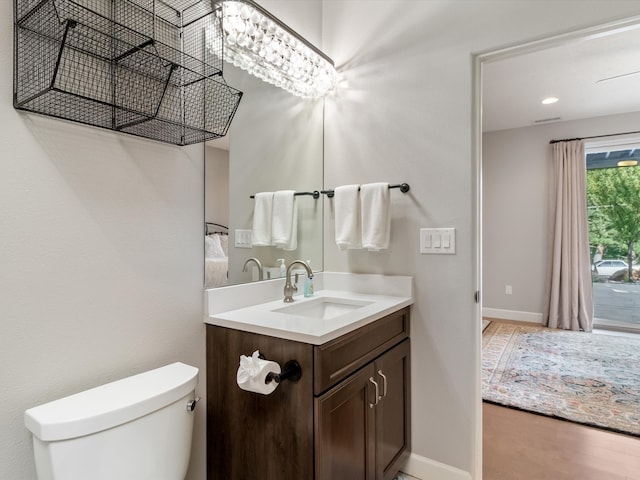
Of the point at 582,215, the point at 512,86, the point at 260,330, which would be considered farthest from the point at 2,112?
the point at 582,215

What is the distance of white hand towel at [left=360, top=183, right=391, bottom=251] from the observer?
180 cm

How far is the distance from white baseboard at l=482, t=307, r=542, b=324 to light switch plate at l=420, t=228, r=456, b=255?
3635mm

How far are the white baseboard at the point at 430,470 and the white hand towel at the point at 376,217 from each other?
107 cm

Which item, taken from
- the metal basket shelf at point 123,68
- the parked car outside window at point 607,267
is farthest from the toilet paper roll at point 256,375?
the parked car outside window at point 607,267

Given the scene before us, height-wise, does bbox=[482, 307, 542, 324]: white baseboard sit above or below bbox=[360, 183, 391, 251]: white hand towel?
below

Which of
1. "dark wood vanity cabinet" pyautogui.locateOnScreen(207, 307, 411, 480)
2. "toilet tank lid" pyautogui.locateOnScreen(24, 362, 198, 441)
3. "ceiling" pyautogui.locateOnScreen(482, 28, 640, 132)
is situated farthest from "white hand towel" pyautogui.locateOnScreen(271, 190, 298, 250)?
"ceiling" pyautogui.locateOnScreen(482, 28, 640, 132)

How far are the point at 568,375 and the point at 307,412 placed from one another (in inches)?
109

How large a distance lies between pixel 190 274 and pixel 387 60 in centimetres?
149

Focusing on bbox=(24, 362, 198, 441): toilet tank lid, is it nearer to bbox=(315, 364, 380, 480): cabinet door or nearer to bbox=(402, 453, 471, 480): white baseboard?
bbox=(315, 364, 380, 480): cabinet door

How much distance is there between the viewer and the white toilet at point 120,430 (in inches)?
33.9

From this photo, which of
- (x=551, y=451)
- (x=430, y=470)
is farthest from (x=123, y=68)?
(x=551, y=451)

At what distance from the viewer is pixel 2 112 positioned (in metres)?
0.92

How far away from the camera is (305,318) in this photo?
1.40 meters

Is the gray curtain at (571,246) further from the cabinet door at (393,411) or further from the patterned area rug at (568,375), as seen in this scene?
the cabinet door at (393,411)
